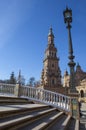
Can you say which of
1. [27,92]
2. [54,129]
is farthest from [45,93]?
[54,129]

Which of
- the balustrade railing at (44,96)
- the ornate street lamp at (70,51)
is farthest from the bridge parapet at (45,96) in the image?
the ornate street lamp at (70,51)

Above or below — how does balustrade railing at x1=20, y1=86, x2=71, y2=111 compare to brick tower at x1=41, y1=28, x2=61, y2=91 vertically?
below

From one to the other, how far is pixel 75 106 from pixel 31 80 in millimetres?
74037

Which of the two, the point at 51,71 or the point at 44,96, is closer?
the point at 44,96

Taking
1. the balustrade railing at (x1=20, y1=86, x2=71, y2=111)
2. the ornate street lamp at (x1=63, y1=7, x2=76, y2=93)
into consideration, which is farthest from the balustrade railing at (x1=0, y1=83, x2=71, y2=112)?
the ornate street lamp at (x1=63, y1=7, x2=76, y2=93)

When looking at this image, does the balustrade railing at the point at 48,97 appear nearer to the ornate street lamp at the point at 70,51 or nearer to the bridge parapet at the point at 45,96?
the bridge parapet at the point at 45,96

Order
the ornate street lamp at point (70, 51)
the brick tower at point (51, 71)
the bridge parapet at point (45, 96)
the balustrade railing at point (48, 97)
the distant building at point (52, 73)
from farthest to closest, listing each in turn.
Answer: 1. the brick tower at point (51, 71)
2. the distant building at point (52, 73)
3. the balustrade railing at point (48, 97)
4. the bridge parapet at point (45, 96)
5. the ornate street lamp at point (70, 51)

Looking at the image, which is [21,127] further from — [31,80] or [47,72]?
[31,80]

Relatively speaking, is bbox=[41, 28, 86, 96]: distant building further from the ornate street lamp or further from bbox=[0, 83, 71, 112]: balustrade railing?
the ornate street lamp

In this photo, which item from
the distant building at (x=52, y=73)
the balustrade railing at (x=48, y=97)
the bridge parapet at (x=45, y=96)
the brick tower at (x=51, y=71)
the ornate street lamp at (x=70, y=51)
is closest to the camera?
the ornate street lamp at (x=70, y=51)

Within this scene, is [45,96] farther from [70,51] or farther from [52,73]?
[52,73]

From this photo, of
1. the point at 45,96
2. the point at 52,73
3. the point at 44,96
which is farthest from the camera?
the point at 52,73

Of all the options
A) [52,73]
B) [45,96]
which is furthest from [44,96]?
[52,73]

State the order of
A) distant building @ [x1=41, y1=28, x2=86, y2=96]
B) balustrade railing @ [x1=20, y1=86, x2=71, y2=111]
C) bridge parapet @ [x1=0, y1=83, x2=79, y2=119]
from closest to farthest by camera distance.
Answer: bridge parapet @ [x1=0, y1=83, x2=79, y2=119] → balustrade railing @ [x1=20, y1=86, x2=71, y2=111] → distant building @ [x1=41, y1=28, x2=86, y2=96]
